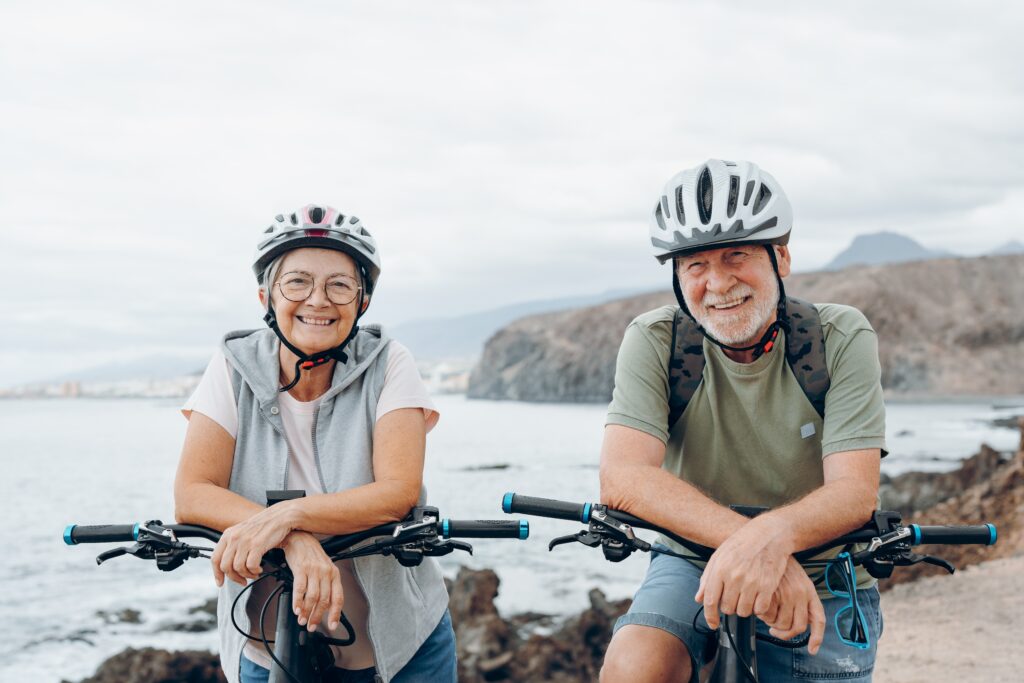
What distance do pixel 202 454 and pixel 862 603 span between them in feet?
8.34

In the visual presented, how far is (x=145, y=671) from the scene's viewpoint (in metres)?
9.12

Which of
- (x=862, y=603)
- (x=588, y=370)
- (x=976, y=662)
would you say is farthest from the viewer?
(x=588, y=370)

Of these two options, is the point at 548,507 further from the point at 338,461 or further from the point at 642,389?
the point at 338,461

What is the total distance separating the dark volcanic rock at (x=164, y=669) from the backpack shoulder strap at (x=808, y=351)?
25.4 ft

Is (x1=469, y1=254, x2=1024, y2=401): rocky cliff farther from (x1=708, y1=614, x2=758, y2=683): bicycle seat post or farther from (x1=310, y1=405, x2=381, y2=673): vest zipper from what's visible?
(x1=708, y1=614, x2=758, y2=683): bicycle seat post

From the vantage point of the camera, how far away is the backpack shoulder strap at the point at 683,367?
3.56m

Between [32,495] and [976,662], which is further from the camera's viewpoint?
[32,495]

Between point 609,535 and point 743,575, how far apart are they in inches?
17.5

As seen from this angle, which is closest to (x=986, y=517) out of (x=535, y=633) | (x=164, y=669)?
(x=535, y=633)

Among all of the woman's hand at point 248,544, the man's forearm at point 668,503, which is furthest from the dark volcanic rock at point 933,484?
the woman's hand at point 248,544

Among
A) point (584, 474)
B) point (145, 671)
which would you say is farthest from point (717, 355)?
point (584, 474)

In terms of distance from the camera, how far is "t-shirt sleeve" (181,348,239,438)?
3506mm

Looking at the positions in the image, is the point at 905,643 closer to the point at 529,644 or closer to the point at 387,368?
the point at 529,644

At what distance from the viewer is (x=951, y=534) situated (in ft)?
9.36
